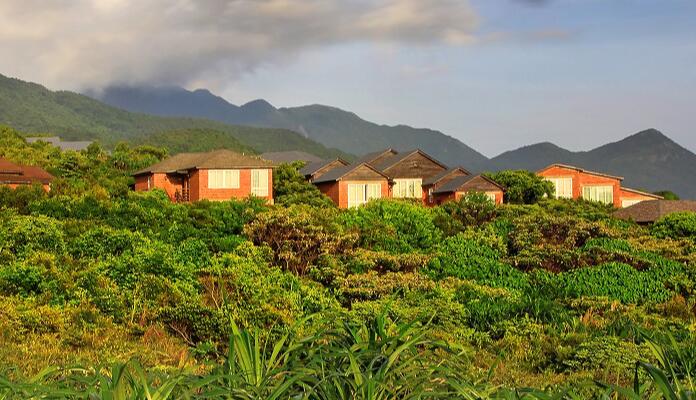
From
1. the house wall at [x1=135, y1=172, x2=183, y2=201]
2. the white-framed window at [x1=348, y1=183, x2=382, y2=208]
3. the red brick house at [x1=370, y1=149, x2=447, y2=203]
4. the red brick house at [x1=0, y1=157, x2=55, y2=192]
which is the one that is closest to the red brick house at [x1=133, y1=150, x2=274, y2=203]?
the house wall at [x1=135, y1=172, x2=183, y2=201]

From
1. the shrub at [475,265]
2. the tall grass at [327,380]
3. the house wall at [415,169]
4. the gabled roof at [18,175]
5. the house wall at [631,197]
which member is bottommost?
the shrub at [475,265]

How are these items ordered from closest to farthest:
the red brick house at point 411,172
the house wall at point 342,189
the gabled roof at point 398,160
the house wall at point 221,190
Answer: the house wall at point 221,190
the house wall at point 342,189
the red brick house at point 411,172
the gabled roof at point 398,160

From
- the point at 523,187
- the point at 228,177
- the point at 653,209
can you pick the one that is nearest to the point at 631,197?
the point at 523,187

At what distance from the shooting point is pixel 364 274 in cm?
2248

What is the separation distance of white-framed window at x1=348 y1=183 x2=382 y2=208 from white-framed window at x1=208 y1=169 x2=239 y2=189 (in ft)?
25.6

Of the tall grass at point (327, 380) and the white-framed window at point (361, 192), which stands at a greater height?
the white-framed window at point (361, 192)

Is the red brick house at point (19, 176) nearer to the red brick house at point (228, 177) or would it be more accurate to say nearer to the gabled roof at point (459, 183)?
the red brick house at point (228, 177)

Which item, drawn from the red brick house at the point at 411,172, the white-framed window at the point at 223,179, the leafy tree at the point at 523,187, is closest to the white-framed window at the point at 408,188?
the red brick house at the point at 411,172

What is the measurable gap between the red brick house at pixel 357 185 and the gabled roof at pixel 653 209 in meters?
16.0

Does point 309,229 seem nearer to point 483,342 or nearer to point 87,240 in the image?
point 87,240

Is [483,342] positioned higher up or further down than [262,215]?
further down

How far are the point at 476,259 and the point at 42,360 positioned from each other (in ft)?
53.6

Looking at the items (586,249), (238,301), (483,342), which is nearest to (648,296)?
(586,249)

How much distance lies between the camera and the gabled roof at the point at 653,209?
134 feet
